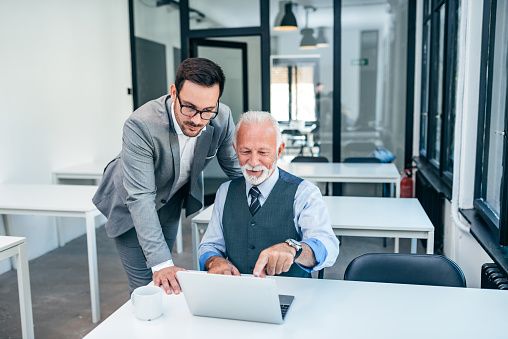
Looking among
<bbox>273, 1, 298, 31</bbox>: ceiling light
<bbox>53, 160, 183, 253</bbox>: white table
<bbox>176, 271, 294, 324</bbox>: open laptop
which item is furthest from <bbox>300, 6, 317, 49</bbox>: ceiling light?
<bbox>176, 271, 294, 324</bbox>: open laptop

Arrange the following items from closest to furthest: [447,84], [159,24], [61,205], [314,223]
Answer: [314,223], [61,205], [447,84], [159,24]

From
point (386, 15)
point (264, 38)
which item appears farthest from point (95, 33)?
point (386, 15)

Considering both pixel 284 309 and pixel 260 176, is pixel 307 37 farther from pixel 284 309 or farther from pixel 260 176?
pixel 284 309

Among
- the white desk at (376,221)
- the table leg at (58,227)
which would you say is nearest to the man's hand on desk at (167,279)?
the white desk at (376,221)

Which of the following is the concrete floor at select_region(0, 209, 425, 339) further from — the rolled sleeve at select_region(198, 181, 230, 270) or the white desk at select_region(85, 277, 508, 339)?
the white desk at select_region(85, 277, 508, 339)

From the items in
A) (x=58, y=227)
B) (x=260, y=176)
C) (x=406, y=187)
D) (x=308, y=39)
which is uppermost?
(x=308, y=39)

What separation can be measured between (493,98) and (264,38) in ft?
11.4

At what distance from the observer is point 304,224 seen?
1738 mm

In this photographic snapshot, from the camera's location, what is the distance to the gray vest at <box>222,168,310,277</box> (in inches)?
69.1

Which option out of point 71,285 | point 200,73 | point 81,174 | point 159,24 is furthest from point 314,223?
point 159,24

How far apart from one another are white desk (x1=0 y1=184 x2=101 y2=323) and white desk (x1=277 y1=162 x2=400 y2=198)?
1824 mm

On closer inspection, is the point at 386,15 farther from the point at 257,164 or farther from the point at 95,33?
the point at 257,164

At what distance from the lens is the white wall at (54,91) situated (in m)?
→ 3.86

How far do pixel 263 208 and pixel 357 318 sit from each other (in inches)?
22.7
